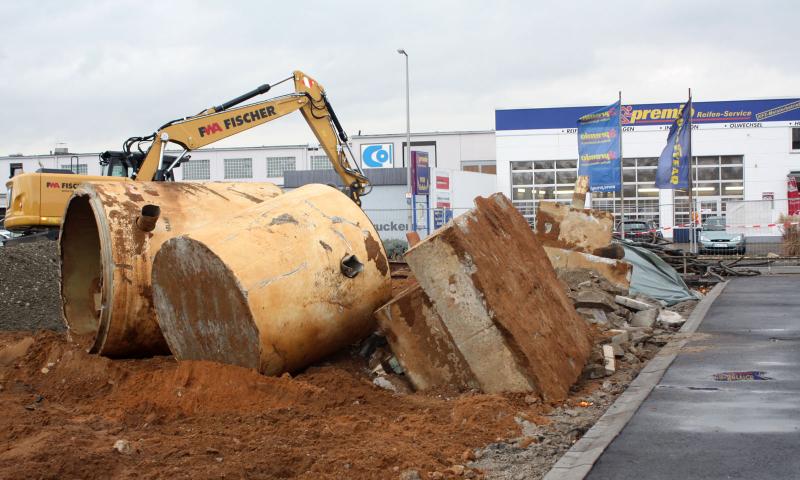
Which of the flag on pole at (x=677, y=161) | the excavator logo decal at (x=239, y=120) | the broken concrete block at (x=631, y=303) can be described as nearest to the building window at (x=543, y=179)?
the flag on pole at (x=677, y=161)

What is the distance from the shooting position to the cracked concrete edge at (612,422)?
17.0 feet

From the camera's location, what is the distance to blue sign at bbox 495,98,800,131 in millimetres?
42594

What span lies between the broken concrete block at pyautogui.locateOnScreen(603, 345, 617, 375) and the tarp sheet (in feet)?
21.5

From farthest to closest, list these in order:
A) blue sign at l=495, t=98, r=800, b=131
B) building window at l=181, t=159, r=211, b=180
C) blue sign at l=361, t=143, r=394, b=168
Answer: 1. building window at l=181, t=159, r=211, b=180
2. blue sign at l=361, t=143, r=394, b=168
3. blue sign at l=495, t=98, r=800, b=131

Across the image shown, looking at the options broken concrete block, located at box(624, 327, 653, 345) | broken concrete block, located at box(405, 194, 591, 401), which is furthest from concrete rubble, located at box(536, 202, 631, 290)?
broken concrete block, located at box(405, 194, 591, 401)

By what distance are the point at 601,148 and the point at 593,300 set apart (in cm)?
1316

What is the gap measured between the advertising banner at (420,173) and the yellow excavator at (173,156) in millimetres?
8982

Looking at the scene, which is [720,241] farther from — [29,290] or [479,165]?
[479,165]

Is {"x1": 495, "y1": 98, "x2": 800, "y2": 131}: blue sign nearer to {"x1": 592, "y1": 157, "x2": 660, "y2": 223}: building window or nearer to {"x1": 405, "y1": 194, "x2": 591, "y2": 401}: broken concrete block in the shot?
{"x1": 592, "y1": 157, "x2": 660, "y2": 223}: building window

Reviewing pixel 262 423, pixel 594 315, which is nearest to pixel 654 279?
pixel 594 315

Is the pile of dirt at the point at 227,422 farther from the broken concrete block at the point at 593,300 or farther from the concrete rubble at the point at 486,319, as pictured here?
the broken concrete block at the point at 593,300

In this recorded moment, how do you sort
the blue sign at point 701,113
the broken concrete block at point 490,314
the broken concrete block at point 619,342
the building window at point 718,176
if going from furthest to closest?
the building window at point 718,176
the blue sign at point 701,113
the broken concrete block at point 619,342
the broken concrete block at point 490,314

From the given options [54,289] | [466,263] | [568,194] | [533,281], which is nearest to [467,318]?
[466,263]

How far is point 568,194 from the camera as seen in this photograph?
4344cm
